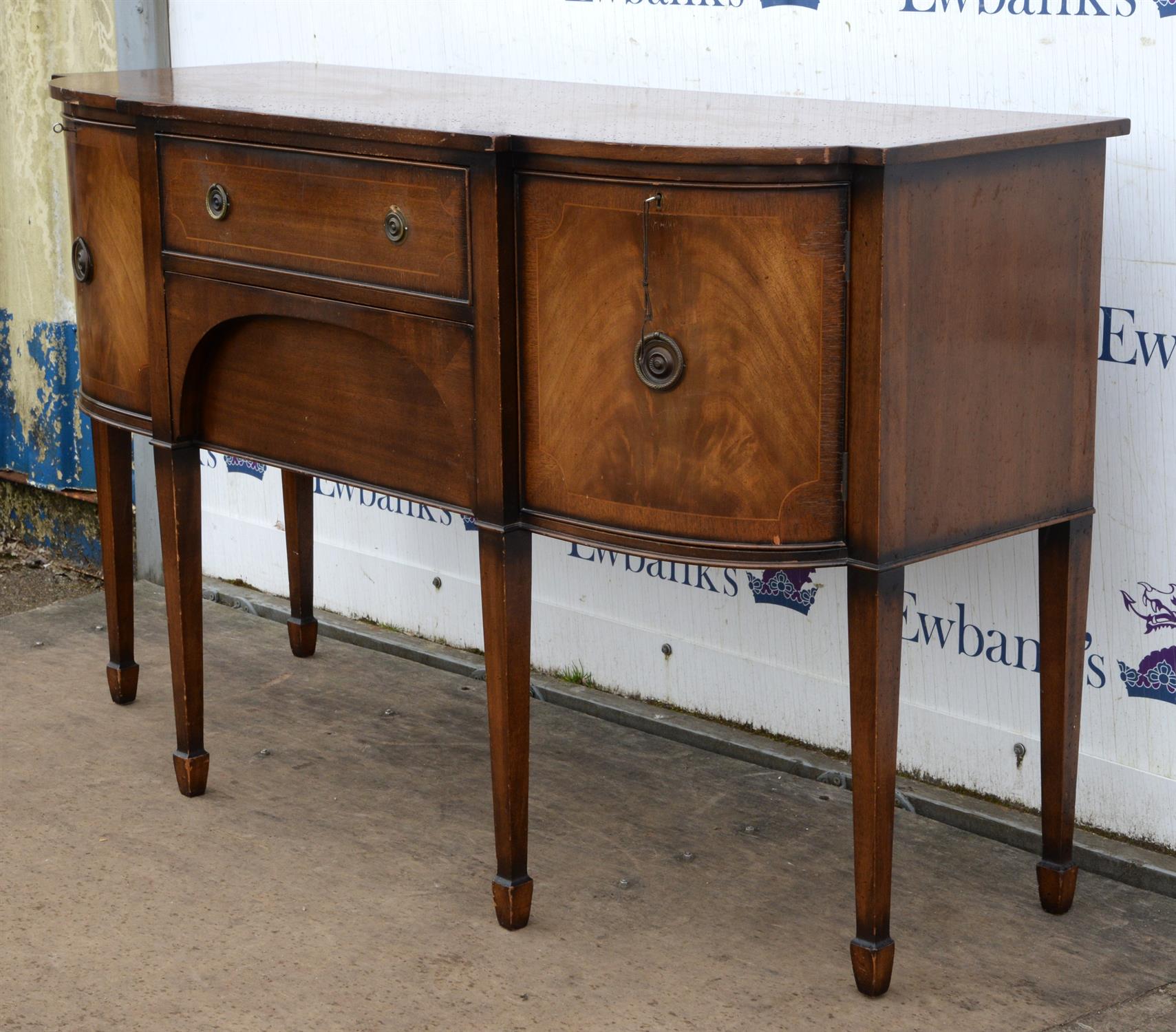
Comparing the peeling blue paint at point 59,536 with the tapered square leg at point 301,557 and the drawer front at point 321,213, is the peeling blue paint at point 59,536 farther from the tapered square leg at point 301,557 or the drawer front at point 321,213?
the drawer front at point 321,213

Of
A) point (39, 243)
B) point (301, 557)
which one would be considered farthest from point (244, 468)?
point (39, 243)

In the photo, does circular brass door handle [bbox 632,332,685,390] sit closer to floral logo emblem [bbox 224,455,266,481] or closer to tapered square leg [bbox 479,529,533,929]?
tapered square leg [bbox 479,529,533,929]

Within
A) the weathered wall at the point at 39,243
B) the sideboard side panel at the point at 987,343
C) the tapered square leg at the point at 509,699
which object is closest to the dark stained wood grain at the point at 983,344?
the sideboard side panel at the point at 987,343

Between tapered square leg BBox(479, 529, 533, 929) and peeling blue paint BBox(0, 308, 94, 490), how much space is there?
2.07 meters

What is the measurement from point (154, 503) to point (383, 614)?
2.19ft

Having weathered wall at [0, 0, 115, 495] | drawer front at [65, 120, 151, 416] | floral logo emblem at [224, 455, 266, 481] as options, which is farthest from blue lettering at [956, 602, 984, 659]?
weathered wall at [0, 0, 115, 495]

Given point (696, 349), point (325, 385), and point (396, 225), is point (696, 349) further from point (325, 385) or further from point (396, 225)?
point (325, 385)

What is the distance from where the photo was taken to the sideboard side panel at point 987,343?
2113mm

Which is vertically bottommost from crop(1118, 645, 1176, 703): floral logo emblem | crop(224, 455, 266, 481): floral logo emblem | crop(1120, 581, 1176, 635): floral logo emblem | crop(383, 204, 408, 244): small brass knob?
crop(1118, 645, 1176, 703): floral logo emblem

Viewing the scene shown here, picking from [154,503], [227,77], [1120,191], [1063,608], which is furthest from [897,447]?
[154,503]

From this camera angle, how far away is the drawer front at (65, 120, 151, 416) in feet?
9.37

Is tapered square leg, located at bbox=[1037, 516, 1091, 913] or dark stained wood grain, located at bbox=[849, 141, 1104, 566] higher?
dark stained wood grain, located at bbox=[849, 141, 1104, 566]

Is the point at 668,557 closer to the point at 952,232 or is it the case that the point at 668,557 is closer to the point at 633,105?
the point at 952,232

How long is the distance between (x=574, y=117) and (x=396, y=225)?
0.30m
